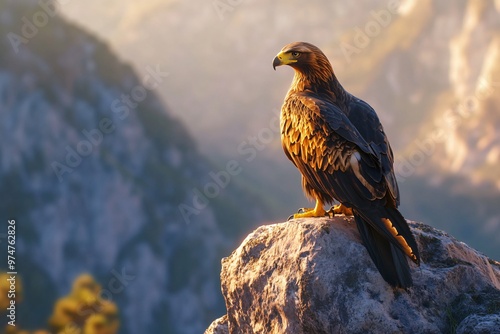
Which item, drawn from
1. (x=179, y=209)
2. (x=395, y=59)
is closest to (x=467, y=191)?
(x=395, y=59)

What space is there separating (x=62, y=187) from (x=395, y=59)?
4332 inches

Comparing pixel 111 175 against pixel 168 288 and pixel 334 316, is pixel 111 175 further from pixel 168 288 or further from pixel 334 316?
pixel 334 316

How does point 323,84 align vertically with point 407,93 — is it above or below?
below

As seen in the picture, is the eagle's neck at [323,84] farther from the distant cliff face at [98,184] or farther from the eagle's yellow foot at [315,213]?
the distant cliff face at [98,184]

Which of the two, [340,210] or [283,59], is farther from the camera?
[283,59]

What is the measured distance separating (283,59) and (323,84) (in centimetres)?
57

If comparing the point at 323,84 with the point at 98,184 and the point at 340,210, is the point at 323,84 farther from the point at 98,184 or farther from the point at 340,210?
the point at 98,184

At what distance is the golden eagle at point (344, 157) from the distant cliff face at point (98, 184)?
61158 mm

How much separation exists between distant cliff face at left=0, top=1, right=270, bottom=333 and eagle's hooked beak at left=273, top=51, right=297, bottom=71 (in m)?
61.1

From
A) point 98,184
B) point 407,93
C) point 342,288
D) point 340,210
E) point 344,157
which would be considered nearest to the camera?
point 342,288

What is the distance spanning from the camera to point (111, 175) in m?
74.4

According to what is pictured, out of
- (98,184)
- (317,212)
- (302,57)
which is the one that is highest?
(98,184)

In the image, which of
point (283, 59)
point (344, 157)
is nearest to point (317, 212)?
point (344, 157)

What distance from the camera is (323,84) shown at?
9148 millimetres
